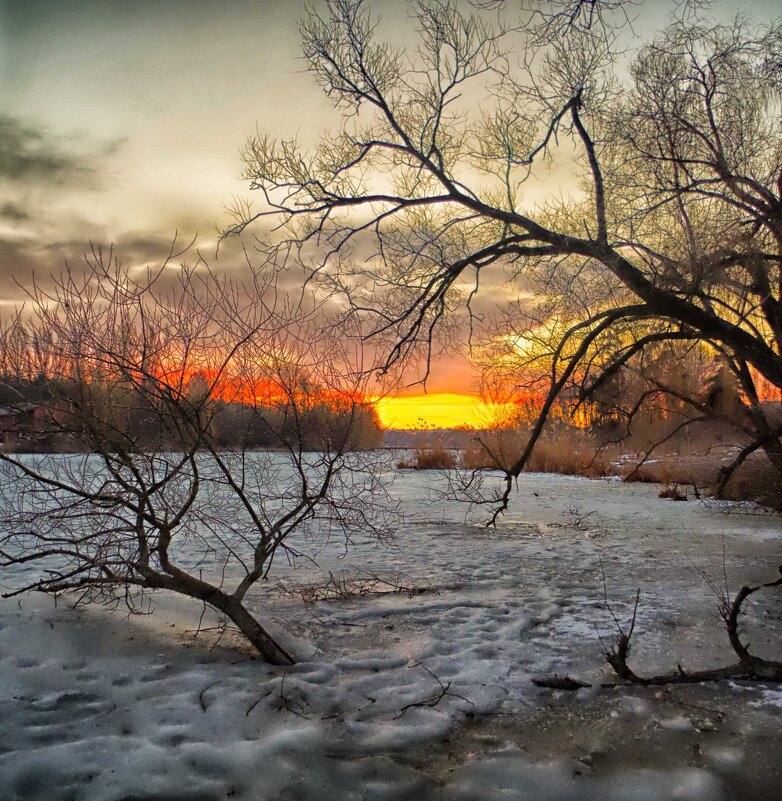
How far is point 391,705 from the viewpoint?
9.60 ft

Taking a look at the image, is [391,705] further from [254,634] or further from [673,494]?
[673,494]

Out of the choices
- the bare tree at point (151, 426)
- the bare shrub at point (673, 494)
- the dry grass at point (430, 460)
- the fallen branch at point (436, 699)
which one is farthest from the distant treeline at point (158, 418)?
the dry grass at point (430, 460)

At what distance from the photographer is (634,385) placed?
10.9 meters

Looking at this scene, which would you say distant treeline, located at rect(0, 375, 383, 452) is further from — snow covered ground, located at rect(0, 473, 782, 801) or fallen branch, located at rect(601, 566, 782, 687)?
fallen branch, located at rect(601, 566, 782, 687)

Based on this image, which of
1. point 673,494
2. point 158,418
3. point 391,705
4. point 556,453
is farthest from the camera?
point 556,453

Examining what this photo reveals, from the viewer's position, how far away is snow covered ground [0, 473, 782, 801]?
90.0 inches

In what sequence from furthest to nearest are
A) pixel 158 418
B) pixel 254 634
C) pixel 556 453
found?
pixel 556 453 → pixel 158 418 → pixel 254 634

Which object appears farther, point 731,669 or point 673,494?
point 673,494

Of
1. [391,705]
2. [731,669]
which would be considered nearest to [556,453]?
[731,669]

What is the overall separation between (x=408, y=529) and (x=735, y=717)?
5.81 metres

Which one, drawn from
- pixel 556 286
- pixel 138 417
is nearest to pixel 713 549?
pixel 556 286

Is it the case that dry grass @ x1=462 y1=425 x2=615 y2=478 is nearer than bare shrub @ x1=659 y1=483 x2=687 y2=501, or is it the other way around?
bare shrub @ x1=659 y1=483 x2=687 y2=501

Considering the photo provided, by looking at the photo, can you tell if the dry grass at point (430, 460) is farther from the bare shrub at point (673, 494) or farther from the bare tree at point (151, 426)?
the bare tree at point (151, 426)

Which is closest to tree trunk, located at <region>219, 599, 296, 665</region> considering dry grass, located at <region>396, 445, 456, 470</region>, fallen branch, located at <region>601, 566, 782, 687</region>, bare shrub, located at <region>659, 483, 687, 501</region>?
fallen branch, located at <region>601, 566, 782, 687</region>
